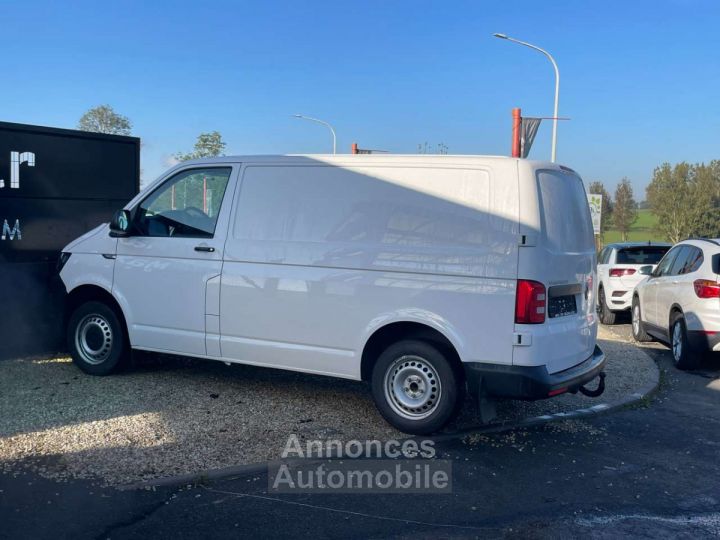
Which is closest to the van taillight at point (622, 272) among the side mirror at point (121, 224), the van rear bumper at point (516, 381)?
the van rear bumper at point (516, 381)

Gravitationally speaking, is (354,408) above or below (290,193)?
below

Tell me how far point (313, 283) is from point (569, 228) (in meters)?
2.16

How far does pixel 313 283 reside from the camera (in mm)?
5805

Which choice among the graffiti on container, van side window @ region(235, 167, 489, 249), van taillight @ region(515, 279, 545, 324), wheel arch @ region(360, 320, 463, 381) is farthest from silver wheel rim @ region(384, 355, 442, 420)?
the graffiti on container

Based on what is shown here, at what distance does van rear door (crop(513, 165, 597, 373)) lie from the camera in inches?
201

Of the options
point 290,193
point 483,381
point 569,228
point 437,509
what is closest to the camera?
point 437,509

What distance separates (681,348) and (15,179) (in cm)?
845

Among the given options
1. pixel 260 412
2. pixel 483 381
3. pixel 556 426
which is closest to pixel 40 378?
pixel 260 412

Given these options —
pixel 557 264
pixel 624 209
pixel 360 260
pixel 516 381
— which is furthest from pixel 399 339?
pixel 624 209

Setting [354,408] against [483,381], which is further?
[354,408]

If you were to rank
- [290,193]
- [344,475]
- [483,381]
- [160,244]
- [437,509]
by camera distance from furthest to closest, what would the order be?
1. [160,244]
2. [290,193]
3. [483,381]
4. [344,475]
5. [437,509]

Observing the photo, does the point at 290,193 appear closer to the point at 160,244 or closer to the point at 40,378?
the point at 160,244

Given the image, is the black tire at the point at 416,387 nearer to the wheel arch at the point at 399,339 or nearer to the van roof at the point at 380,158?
the wheel arch at the point at 399,339

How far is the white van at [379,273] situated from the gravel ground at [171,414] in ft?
1.52
